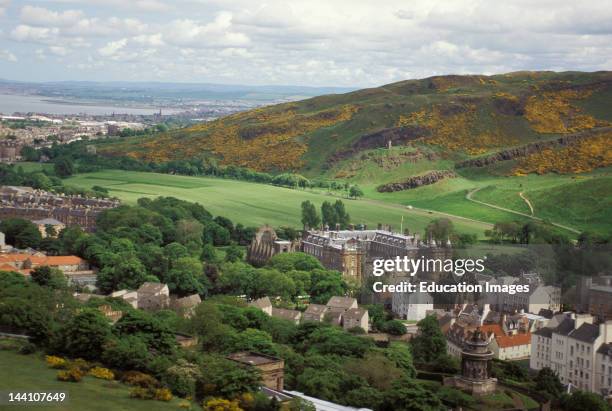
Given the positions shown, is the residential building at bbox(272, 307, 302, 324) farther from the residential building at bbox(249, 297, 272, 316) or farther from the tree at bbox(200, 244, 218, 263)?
the tree at bbox(200, 244, 218, 263)

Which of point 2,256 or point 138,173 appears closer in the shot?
point 2,256

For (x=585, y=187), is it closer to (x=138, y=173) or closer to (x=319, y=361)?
(x=138, y=173)

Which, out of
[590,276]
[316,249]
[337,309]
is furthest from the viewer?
[316,249]

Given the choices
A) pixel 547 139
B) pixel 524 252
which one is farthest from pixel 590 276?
pixel 547 139

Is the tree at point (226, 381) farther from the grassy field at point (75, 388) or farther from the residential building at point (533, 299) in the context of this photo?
the residential building at point (533, 299)

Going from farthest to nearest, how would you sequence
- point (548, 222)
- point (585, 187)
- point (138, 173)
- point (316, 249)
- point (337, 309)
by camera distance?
point (138, 173)
point (585, 187)
point (548, 222)
point (316, 249)
point (337, 309)

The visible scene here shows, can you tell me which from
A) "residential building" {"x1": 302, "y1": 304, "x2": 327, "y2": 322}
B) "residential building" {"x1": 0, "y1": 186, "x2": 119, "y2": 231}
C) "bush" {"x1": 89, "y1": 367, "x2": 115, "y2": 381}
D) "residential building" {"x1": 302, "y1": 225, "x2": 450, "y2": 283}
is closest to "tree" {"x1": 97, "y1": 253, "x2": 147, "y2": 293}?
"residential building" {"x1": 302, "y1": 304, "x2": 327, "y2": 322}

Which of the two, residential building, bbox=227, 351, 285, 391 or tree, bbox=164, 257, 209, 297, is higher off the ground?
residential building, bbox=227, 351, 285, 391
